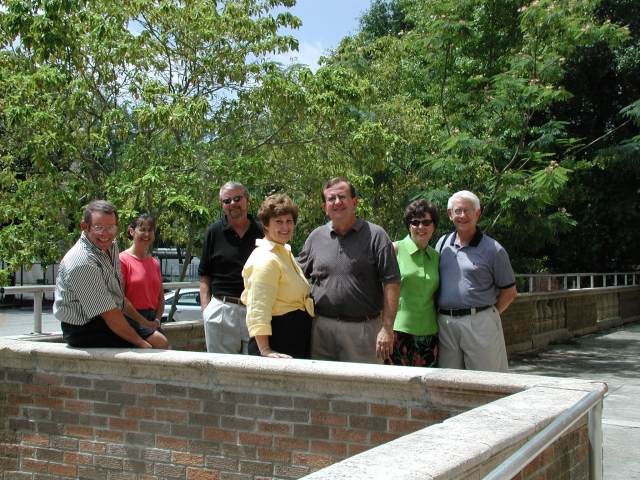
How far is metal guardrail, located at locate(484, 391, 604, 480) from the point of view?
1.95 m

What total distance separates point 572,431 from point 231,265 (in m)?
2.83

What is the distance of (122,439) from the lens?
184 inches

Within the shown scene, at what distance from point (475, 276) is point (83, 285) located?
8.34ft

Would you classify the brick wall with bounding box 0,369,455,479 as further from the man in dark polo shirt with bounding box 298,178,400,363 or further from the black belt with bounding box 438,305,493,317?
the black belt with bounding box 438,305,493,317

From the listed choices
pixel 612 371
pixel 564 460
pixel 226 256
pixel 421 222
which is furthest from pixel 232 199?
pixel 612 371

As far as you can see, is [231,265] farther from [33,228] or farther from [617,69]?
[617,69]

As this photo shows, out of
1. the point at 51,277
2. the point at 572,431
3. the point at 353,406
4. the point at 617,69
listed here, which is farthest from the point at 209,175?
the point at 51,277

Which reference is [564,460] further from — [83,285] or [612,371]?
[612,371]

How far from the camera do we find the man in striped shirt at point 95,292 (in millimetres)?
4605

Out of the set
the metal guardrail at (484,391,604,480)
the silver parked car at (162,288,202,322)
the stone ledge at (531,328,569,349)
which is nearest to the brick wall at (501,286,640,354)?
the stone ledge at (531,328,569,349)

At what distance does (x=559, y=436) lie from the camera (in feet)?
8.98

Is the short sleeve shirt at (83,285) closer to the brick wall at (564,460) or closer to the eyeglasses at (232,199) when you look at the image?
the eyeglasses at (232,199)

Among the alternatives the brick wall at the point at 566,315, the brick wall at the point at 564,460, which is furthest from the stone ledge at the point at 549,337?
the brick wall at the point at 564,460

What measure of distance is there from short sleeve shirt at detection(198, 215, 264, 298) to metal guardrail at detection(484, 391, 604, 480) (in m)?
2.69
